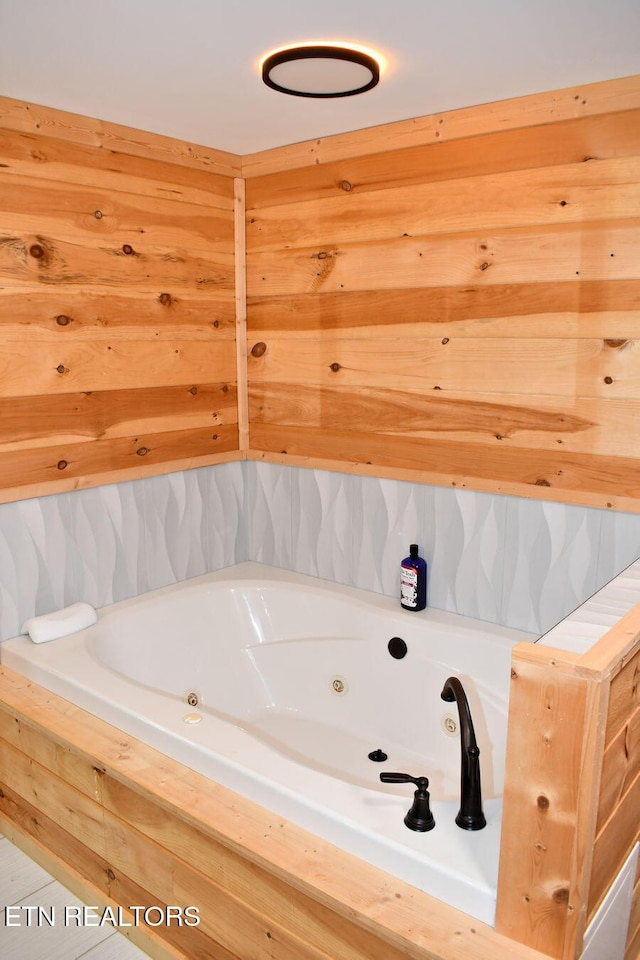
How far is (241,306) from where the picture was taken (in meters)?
3.16

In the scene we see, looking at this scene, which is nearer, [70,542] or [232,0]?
[232,0]

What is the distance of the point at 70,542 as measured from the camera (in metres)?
2.66

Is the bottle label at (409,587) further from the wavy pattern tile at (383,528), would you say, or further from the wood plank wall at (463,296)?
the wood plank wall at (463,296)

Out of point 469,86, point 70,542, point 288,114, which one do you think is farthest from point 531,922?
point 288,114

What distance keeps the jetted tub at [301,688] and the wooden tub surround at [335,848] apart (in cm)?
6

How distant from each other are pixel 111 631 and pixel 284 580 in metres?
0.71

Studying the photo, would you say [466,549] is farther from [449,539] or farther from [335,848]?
[335,848]

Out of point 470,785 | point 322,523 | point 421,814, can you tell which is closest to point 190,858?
point 421,814

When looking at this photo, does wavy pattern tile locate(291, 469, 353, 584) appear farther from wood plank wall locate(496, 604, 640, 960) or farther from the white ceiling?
wood plank wall locate(496, 604, 640, 960)

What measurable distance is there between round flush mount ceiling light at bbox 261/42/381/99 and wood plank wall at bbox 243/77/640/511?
1.45 feet

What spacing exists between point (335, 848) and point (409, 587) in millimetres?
1180

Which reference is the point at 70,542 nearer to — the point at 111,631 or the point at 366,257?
the point at 111,631

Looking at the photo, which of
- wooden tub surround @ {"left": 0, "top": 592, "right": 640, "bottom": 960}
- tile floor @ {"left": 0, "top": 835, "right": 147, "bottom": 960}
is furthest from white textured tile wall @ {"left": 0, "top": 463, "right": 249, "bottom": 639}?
tile floor @ {"left": 0, "top": 835, "right": 147, "bottom": 960}

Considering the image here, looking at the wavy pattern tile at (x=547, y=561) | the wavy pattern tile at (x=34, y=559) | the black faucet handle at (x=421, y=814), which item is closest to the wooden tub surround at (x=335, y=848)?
the black faucet handle at (x=421, y=814)
